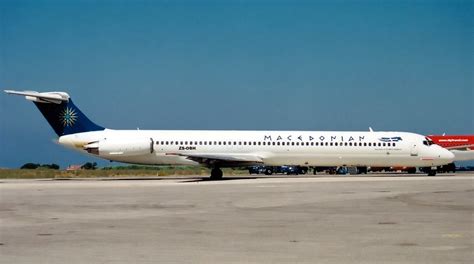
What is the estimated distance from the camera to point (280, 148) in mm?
41312

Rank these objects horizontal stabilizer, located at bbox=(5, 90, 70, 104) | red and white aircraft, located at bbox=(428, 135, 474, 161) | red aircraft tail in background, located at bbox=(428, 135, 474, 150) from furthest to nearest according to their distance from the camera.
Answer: red aircraft tail in background, located at bbox=(428, 135, 474, 150), red and white aircraft, located at bbox=(428, 135, 474, 161), horizontal stabilizer, located at bbox=(5, 90, 70, 104)

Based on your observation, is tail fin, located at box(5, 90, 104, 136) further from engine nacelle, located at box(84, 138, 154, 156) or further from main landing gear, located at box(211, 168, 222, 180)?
main landing gear, located at box(211, 168, 222, 180)

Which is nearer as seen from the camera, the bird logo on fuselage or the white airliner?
the white airliner

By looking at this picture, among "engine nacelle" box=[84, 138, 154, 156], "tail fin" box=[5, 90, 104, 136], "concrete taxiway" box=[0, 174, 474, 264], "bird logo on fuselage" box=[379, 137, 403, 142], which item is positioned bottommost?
"concrete taxiway" box=[0, 174, 474, 264]

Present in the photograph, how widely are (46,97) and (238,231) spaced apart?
1207 inches

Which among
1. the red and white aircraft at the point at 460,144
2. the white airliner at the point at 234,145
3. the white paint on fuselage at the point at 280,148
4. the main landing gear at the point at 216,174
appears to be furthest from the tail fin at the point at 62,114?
the red and white aircraft at the point at 460,144

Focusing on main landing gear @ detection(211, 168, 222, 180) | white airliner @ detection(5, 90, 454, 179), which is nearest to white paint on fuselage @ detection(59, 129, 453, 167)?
white airliner @ detection(5, 90, 454, 179)

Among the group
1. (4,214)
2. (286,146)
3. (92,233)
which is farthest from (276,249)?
(286,146)

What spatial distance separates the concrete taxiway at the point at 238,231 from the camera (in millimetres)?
9102

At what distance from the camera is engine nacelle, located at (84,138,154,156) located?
39.9 metres

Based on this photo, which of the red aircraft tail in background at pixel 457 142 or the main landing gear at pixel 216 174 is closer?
the main landing gear at pixel 216 174

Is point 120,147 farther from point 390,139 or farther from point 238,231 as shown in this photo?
point 238,231

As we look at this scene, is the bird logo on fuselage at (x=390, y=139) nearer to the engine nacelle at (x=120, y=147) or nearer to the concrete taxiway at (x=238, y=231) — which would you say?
the engine nacelle at (x=120, y=147)

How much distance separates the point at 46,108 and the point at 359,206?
27965 millimetres
